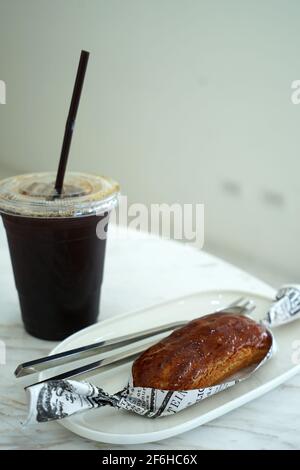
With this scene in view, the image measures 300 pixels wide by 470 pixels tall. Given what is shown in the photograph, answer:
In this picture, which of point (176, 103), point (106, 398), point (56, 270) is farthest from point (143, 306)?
point (176, 103)

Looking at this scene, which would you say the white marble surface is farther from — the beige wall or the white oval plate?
the beige wall

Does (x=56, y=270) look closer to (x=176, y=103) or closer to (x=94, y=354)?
(x=94, y=354)

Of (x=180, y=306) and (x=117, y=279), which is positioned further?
(x=117, y=279)

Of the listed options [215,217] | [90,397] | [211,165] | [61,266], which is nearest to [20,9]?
[211,165]

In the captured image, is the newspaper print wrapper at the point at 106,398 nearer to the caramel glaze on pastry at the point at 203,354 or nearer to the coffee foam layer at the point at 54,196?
the caramel glaze on pastry at the point at 203,354

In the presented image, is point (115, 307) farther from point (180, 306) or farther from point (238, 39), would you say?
point (238, 39)
